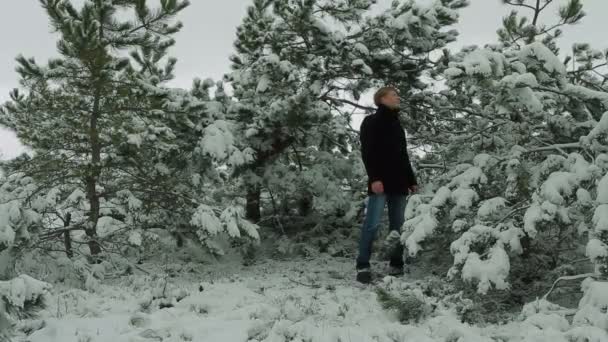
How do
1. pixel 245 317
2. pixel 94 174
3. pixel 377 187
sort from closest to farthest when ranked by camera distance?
1. pixel 245 317
2. pixel 377 187
3. pixel 94 174

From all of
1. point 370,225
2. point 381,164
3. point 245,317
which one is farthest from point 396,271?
point 245,317

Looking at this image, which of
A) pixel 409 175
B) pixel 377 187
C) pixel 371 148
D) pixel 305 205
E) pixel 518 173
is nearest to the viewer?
pixel 518 173

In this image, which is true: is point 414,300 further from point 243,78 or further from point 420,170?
point 243,78

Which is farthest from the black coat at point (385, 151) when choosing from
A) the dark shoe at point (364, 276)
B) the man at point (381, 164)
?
the dark shoe at point (364, 276)

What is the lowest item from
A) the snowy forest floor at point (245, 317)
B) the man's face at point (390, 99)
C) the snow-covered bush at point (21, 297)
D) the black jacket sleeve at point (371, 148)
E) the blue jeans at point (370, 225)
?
the snowy forest floor at point (245, 317)

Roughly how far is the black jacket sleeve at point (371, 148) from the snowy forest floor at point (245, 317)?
1.15 metres

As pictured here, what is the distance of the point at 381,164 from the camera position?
17.9 feet

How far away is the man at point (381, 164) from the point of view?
5.39 m

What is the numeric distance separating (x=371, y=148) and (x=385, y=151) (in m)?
0.17

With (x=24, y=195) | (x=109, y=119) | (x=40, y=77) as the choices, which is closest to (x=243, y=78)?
(x=109, y=119)

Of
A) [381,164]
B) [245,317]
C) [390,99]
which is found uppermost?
[390,99]

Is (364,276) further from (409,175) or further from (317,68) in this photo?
(317,68)

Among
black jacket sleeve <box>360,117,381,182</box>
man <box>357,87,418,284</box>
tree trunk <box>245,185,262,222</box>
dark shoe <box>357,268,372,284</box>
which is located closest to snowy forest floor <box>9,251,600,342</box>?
dark shoe <box>357,268,372,284</box>

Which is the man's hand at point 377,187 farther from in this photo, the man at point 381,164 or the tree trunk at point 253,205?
the tree trunk at point 253,205
